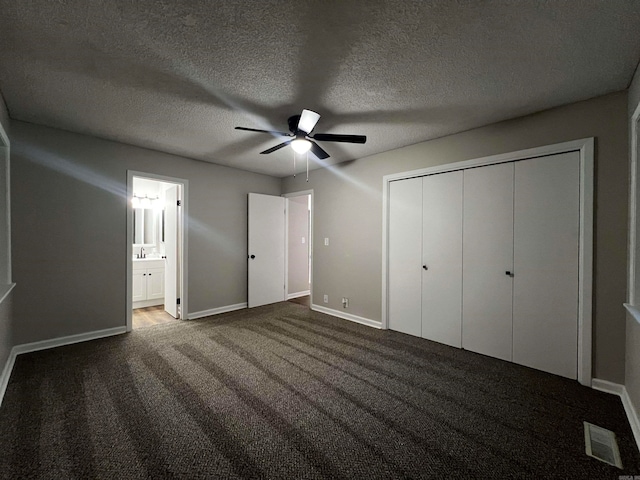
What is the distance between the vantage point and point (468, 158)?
9.83ft

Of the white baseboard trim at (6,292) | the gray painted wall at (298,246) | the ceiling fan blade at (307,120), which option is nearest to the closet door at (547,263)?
the ceiling fan blade at (307,120)

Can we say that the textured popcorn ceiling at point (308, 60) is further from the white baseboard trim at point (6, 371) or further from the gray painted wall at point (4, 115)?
the white baseboard trim at point (6, 371)

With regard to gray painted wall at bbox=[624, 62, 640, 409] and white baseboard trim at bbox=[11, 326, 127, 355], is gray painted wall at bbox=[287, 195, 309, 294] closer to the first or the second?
white baseboard trim at bbox=[11, 326, 127, 355]

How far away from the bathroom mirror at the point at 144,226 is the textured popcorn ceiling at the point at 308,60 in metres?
2.63

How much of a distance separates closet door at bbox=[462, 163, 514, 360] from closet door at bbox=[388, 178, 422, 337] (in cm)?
54

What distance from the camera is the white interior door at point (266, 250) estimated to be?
191 inches

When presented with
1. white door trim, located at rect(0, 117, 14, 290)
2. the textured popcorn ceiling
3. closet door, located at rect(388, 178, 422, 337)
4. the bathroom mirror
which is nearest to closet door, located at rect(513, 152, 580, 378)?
the textured popcorn ceiling

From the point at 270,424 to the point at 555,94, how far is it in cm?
333

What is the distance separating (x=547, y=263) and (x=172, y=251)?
4.76 meters

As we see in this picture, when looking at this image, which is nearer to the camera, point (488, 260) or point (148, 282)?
point (488, 260)

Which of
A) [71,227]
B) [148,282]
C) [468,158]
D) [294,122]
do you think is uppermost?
[294,122]

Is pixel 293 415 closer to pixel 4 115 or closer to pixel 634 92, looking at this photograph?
pixel 634 92

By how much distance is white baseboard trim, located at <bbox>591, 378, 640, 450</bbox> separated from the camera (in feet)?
5.62

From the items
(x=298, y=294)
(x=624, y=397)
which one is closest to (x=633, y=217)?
(x=624, y=397)
